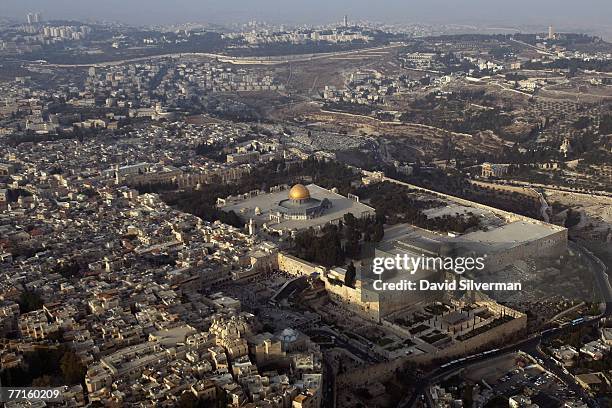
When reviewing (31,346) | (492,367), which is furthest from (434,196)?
(31,346)

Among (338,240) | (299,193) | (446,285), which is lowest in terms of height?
(446,285)

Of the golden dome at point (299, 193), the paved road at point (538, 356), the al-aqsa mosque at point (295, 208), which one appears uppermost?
the golden dome at point (299, 193)

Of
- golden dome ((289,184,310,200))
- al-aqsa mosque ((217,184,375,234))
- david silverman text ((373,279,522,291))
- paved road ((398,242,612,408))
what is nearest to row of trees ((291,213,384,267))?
al-aqsa mosque ((217,184,375,234))

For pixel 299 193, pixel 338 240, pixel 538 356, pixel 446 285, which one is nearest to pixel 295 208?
pixel 299 193

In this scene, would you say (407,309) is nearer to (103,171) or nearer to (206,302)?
(206,302)

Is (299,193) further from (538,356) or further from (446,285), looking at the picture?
(538,356)

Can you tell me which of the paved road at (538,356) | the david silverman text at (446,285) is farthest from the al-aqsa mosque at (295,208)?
the paved road at (538,356)

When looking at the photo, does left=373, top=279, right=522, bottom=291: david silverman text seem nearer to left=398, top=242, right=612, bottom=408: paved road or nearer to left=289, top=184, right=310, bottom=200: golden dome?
left=398, top=242, right=612, bottom=408: paved road

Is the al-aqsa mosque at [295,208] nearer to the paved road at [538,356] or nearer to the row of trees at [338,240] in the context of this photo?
the row of trees at [338,240]

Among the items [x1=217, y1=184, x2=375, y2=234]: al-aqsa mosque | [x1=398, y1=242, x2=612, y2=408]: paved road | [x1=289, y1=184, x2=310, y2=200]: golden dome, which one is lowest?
[x1=398, y1=242, x2=612, y2=408]: paved road
